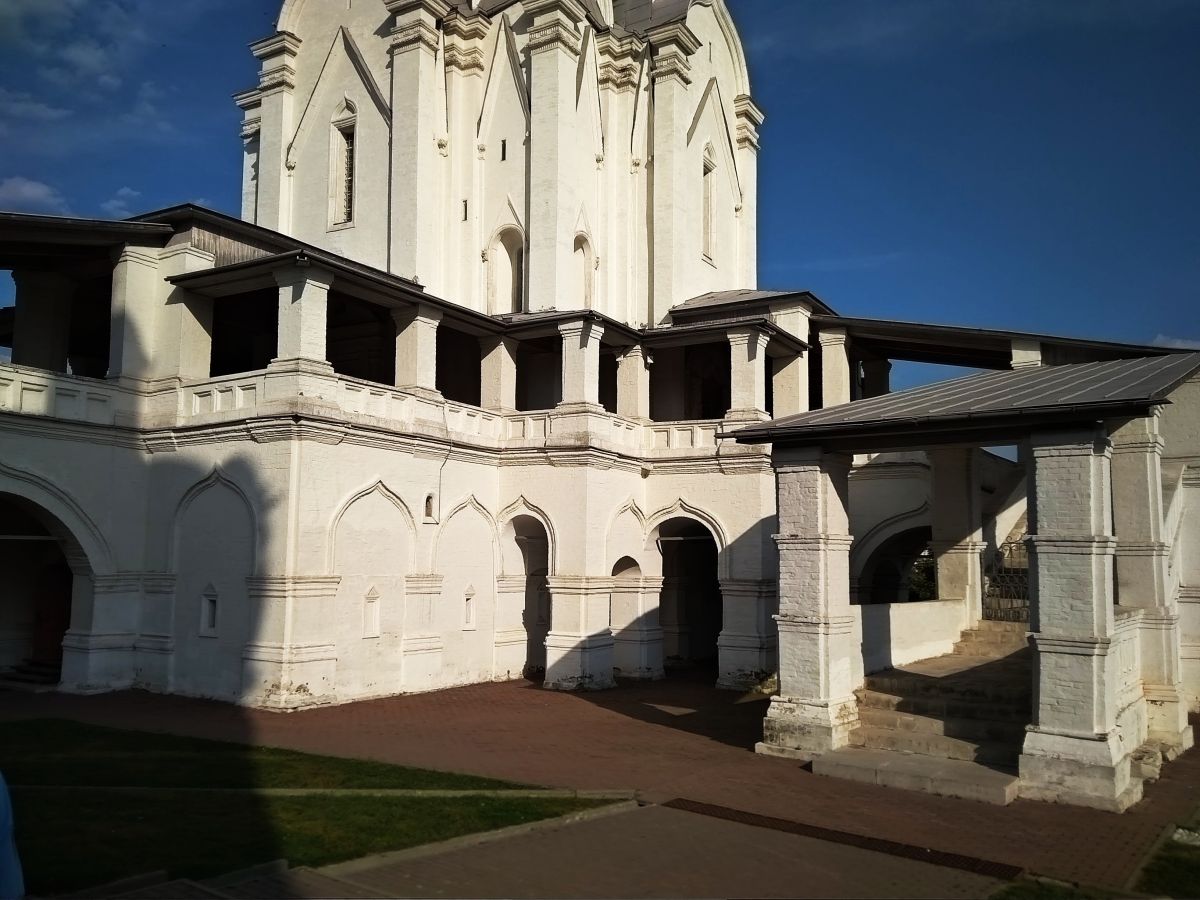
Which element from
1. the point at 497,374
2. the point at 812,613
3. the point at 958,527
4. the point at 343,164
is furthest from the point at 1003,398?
the point at 343,164

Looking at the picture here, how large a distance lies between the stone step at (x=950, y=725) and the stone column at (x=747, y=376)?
893 cm

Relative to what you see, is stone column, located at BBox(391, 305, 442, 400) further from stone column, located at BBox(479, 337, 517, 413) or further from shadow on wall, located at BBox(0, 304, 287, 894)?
shadow on wall, located at BBox(0, 304, 287, 894)

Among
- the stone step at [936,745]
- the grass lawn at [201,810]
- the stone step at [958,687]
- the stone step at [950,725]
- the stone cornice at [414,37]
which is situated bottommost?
the grass lawn at [201,810]

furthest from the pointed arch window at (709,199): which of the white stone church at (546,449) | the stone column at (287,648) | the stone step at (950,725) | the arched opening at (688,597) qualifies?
the stone step at (950,725)

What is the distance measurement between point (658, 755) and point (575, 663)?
6863 millimetres

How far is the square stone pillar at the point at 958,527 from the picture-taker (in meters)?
18.1

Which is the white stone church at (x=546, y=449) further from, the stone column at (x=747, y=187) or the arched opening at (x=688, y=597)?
the stone column at (x=747, y=187)

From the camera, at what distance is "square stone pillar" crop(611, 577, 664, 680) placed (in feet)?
69.7

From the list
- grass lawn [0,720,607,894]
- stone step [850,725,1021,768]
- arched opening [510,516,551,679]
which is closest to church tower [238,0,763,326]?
arched opening [510,516,551,679]

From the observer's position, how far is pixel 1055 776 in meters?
10.6

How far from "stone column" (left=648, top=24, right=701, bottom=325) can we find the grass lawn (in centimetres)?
1619

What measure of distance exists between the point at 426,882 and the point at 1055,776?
6727 millimetres

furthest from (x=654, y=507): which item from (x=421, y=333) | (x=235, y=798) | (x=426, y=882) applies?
(x=426, y=882)

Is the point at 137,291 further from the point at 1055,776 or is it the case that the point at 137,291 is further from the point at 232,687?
the point at 1055,776
